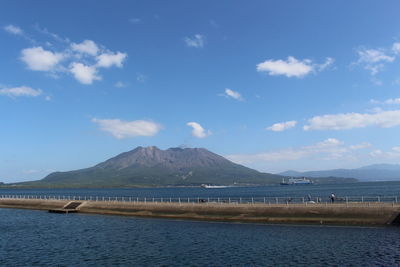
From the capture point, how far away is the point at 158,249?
129ft

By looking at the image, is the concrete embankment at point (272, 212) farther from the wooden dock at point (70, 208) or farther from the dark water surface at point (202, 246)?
the wooden dock at point (70, 208)

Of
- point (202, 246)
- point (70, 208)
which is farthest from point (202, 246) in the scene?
point (70, 208)

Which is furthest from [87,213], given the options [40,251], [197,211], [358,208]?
[358,208]

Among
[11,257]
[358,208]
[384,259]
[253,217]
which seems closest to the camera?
[384,259]

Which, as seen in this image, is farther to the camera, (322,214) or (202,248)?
(322,214)

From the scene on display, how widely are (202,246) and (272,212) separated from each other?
64.5 feet

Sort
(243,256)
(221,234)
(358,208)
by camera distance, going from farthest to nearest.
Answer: (358,208)
(221,234)
(243,256)

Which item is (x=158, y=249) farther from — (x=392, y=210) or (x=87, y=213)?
(x=87, y=213)

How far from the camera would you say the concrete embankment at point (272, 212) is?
4797cm

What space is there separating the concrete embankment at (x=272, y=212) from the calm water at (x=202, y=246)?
8.91 ft

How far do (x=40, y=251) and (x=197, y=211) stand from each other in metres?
29.8

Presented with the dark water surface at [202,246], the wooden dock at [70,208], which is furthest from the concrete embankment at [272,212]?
the wooden dock at [70,208]

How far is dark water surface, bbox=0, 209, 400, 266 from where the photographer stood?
3322 centimetres

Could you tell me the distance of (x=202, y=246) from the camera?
40000mm
